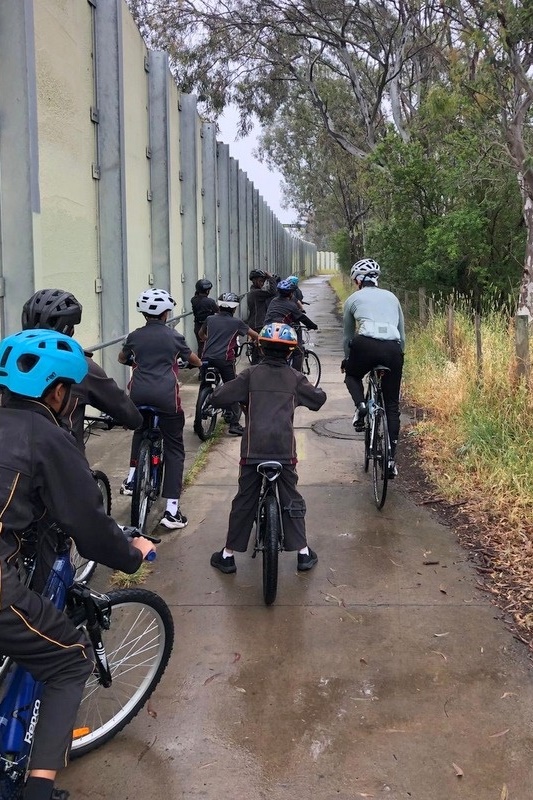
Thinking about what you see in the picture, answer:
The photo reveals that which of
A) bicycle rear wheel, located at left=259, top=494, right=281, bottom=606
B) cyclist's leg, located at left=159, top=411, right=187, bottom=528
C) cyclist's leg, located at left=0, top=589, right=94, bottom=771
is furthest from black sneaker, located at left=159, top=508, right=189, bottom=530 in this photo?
cyclist's leg, located at left=0, top=589, right=94, bottom=771

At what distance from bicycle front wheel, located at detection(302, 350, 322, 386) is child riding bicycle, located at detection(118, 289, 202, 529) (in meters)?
6.32

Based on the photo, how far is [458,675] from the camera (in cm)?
368

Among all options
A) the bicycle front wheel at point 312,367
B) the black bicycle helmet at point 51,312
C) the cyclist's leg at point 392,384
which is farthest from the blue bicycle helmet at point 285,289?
the black bicycle helmet at point 51,312

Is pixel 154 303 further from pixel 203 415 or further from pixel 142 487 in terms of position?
pixel 203 415

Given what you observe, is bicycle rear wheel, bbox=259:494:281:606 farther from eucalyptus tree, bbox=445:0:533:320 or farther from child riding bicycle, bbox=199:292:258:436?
eucalyptus tree, bbox=445:0:533:320

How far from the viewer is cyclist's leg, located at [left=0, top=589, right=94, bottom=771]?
238cm

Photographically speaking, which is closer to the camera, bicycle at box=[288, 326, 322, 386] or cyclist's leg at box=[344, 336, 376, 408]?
cyclist's leg at box=[344, 336, 376, 408]

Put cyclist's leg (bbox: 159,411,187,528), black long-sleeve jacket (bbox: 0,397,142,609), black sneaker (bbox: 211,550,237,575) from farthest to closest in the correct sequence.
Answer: cyclist's leg (bbox: 159,411,187,528) → black sneaker (bbox: 211,550,237,575) → black long-sleeve jacket (bbox: 0,397,142,609)

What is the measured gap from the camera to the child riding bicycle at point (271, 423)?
464 cm

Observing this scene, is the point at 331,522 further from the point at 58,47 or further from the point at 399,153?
the point at 399,153

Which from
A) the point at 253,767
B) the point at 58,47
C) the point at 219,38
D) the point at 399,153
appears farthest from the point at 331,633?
the point at 219,38

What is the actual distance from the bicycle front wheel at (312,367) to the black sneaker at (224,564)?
23.0ft

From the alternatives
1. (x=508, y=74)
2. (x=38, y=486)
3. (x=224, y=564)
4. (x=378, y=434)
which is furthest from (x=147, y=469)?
(x=508, y=74)

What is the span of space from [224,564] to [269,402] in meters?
1.12
